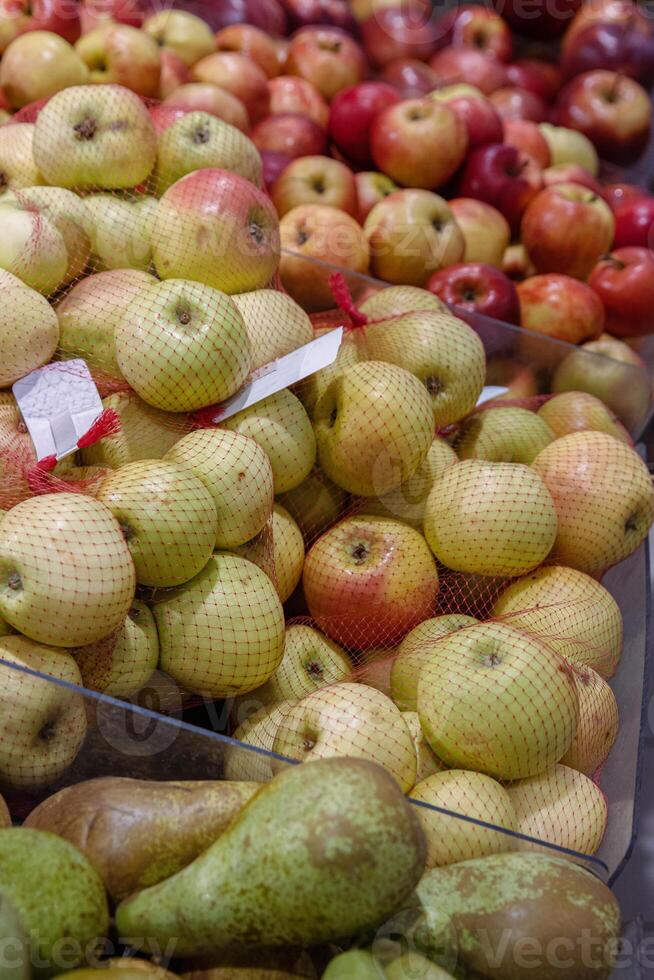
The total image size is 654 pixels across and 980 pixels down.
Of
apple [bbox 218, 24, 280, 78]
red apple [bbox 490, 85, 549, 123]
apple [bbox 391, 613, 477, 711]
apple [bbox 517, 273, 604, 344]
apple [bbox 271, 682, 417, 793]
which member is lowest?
apple [bbox 391, 613, 477, 711]

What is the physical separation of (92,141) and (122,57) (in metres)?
0.87

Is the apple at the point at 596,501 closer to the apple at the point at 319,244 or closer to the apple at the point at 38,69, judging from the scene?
the apple at the point at 319,244

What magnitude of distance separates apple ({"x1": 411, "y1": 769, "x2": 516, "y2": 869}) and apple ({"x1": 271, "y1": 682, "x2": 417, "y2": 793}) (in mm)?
52

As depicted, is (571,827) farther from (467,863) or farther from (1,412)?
(1,412)

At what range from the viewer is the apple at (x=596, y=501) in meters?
1.87

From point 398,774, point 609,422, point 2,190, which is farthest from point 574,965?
point 2,190

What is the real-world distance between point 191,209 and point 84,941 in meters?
1.32

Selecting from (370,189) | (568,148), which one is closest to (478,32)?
(568,148)

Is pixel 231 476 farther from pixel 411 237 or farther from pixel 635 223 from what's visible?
pixel 635 223

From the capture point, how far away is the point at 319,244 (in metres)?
2.52

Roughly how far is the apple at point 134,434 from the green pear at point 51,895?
28.6 inches

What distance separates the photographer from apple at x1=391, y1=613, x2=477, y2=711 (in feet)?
5.13

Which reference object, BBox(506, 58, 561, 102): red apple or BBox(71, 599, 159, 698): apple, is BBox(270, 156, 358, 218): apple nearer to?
BBox(506, 58, 561, 102): red apple

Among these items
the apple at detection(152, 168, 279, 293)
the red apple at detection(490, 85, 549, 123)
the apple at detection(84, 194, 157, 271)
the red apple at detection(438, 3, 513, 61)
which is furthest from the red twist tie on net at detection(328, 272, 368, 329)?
the red apple at detection(438, 3, 513, 61)
